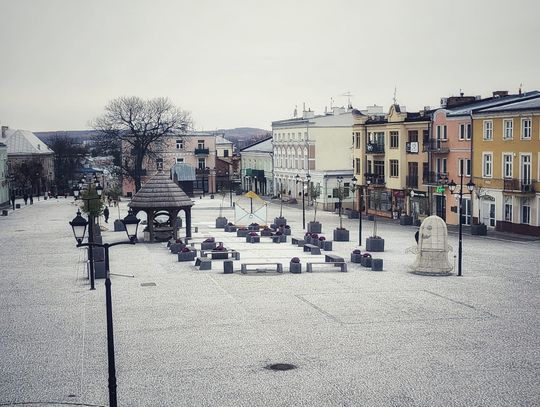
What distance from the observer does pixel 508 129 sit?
5328 cm

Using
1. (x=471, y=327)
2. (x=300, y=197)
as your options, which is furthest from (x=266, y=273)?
(x=300, y=197)

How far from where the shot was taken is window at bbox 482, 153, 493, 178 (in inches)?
2175

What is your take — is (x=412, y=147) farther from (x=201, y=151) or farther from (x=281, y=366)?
(x=281, y=366)

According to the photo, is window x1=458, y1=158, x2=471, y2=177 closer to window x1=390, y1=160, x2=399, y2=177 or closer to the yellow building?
the yellow building

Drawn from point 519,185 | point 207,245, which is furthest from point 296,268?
point 519,185

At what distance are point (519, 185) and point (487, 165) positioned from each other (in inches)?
172

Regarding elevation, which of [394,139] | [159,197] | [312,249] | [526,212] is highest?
[394,139]

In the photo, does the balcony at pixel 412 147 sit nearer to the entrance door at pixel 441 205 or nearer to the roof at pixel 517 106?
the entrance door at pixel 441 205

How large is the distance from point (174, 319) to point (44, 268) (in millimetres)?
14573

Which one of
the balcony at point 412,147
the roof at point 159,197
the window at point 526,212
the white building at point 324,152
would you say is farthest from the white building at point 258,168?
the window at point 526,212

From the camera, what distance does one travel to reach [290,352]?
Answer: 20875 millimetres

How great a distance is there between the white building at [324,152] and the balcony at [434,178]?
51.3 ft

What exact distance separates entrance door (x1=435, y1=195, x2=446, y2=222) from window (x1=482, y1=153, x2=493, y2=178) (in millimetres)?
4905

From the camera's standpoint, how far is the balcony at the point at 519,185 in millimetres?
50812
